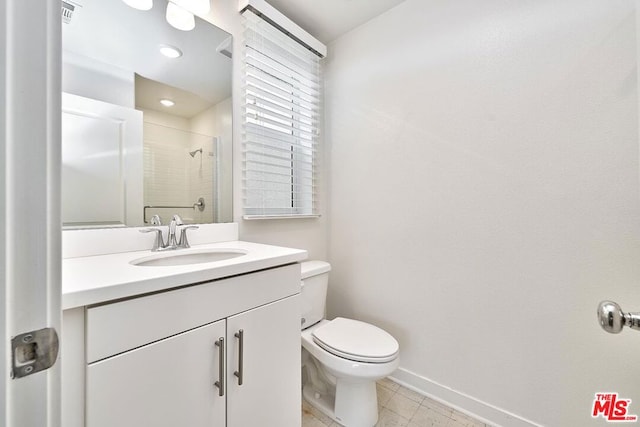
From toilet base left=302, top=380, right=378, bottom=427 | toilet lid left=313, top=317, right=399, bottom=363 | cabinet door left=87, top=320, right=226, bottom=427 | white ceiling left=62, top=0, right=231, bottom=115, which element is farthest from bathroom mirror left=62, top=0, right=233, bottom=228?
toilet base left=302, top=380, right=378, bottom=427

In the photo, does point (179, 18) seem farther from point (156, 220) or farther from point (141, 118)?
point (156, 220)

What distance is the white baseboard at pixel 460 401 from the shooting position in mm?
1217

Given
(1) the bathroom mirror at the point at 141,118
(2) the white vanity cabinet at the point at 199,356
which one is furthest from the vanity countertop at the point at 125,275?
(1) the bathroom mirror at the point at 141,118

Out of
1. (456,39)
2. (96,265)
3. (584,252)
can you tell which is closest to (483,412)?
(584,252)

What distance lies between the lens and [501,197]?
125 centimetres

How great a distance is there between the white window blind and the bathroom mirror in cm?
13

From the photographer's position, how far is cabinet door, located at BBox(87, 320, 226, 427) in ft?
1.97

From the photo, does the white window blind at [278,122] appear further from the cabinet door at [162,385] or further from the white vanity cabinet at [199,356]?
the cabinet door at [162,385]

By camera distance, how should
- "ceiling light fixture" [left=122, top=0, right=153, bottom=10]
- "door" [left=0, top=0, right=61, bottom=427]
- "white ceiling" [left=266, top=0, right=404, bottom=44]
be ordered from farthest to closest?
1. "white ceiling" [left=266, top=0, right=404, bottom=44]
2. "ceiling light fixture" [left=122, top=0, right=153, bottom=10]
3. "door" [left=0, top=0, right=61, bottom=427]

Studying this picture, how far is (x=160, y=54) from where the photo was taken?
1.20 m

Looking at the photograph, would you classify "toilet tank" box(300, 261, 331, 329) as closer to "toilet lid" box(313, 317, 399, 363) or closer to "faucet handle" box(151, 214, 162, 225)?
"toilet lid" box(313, 317, 399, 363)

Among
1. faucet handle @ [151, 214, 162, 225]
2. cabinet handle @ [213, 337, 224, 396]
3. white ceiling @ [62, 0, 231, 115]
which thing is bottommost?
cabinet handle @ [213, 337, 224, 396]

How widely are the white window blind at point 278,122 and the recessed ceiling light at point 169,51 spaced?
0.33 m

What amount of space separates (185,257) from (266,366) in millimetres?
571
